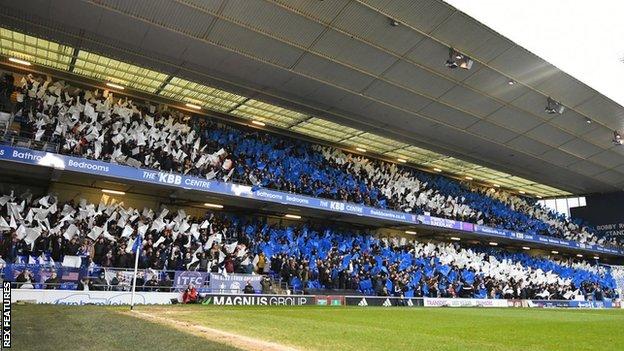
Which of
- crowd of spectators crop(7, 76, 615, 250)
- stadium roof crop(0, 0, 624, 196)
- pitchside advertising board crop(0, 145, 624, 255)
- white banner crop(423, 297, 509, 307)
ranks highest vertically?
stadium roof crop(0, 0, 624, 196)

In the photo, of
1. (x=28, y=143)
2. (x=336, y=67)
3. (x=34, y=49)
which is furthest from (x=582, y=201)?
(x=34, y=49)

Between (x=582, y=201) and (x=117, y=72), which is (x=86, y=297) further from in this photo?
(x=582, y=201)

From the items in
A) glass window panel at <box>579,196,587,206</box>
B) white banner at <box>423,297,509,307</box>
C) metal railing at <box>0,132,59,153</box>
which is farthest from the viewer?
glass window panel at <box>579,196,587,206</box>

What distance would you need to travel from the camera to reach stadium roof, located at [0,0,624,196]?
18.5m

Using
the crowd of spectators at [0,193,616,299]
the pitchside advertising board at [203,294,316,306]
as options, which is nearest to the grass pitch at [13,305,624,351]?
the pitchside advertising board at [203,294,316,306]

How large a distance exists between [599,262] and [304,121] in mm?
43063

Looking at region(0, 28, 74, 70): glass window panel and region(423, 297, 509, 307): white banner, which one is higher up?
region(0, 28, 74, 70): glass window panel

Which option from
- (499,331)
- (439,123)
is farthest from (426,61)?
(499,331)

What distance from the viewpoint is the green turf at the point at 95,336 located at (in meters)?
6.04

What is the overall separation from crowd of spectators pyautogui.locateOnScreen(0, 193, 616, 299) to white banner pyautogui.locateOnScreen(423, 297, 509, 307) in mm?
998

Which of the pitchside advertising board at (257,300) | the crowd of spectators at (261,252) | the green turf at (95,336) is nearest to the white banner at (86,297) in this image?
the crowd of spectators at (261,252)

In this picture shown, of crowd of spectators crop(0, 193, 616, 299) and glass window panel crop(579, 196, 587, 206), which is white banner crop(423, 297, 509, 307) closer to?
crowd of spectators crop(0, 193, 616, 299)

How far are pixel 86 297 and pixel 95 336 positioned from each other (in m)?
10.3

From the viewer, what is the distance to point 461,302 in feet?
96.0
